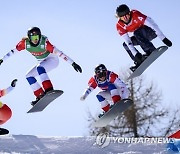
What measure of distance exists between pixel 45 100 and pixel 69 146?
8.62 ft

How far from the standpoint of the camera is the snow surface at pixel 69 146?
8680 millimetres

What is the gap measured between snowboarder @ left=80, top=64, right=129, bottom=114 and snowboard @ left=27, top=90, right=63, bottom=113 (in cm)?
97

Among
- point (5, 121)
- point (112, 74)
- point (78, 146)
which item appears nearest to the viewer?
point (78, 146)

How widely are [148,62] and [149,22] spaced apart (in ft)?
3.43

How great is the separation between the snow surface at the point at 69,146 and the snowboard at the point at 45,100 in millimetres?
2091

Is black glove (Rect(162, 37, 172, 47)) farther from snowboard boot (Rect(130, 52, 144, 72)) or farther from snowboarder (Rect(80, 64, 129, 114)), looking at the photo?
snowboarder (Rect(80, 64, 129, 114))

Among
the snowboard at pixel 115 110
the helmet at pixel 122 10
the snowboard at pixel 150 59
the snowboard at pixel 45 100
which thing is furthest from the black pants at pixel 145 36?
the snowboard at pixel 45 100

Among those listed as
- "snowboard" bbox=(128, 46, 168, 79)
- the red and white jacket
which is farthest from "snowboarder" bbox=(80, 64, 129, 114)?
the red and white jacket

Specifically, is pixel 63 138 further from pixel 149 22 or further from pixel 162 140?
pixel 149 22

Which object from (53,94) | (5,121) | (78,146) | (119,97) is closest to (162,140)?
(78,146)

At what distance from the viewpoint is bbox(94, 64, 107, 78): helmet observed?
11523 millimetres

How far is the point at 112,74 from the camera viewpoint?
457 inches

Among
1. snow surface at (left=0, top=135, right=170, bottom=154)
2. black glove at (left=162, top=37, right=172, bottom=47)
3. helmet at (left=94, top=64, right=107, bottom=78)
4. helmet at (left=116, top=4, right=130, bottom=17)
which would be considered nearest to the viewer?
snow surface at (left=0, top=135, right=170, bottom=154)

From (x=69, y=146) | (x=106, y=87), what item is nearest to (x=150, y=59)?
(x=106, y=87)
